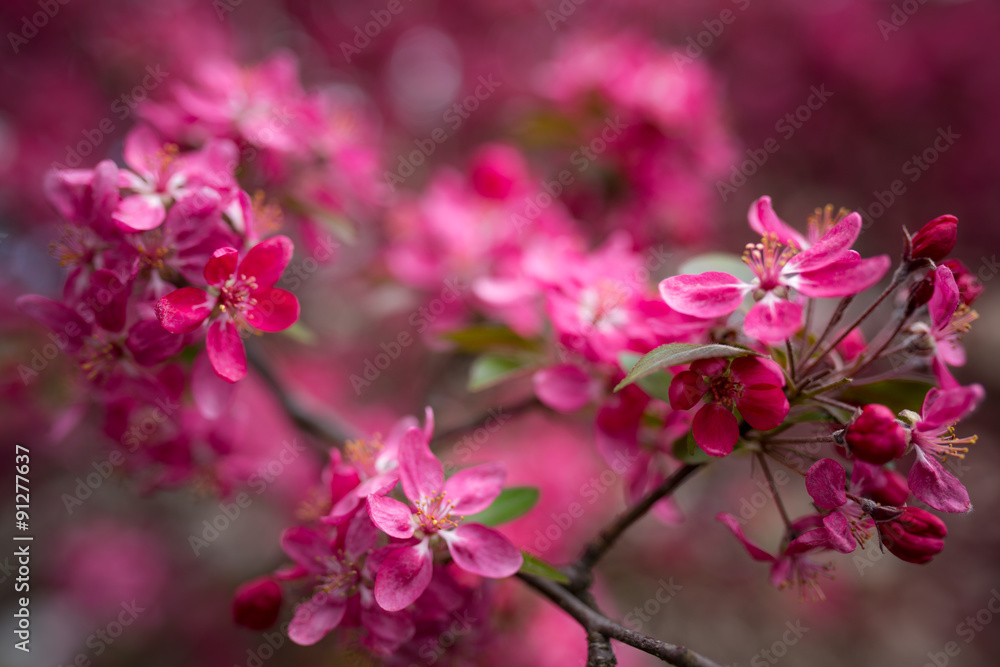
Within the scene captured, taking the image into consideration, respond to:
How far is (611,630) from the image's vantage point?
849 millimetres

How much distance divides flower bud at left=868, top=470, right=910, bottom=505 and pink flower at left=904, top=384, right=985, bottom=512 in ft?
0.10

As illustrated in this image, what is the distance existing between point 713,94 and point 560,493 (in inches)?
62.9

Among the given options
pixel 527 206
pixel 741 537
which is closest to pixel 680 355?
pixel 741 537

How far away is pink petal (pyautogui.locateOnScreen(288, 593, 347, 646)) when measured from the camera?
906 millimetres

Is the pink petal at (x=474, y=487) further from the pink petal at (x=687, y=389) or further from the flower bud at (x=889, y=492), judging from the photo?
the flower bud at (x=889, y=492)

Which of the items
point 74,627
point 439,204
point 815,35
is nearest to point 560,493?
point 439,204

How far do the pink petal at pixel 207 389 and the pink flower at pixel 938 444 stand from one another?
1.03m

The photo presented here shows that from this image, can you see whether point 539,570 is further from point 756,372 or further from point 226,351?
point 226,351

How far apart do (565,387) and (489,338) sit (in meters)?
0.22

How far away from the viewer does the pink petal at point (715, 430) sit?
854 millimetres

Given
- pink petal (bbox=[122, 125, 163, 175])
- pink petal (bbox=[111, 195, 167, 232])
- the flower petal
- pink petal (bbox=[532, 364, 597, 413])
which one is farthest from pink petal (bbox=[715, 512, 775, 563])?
pink petal (bbox=[122, 125, 163, 175])

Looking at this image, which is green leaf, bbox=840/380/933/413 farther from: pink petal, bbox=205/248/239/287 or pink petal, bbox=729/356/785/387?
pink petal, bbox=205/248/239/287

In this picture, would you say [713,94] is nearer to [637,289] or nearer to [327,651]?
[637,289]

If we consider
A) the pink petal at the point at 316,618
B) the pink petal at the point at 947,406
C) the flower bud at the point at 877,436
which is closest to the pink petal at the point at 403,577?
the pink petal at the point at 316,618
